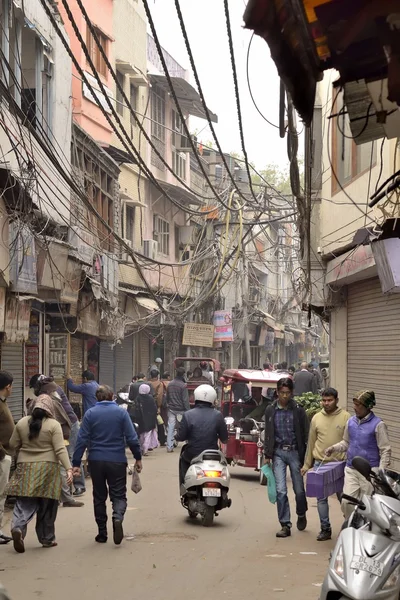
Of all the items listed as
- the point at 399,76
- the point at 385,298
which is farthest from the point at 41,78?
the point at 399,76

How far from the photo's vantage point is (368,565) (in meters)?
6.43

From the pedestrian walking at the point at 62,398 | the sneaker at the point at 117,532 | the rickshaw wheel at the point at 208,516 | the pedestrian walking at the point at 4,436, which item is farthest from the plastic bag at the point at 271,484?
the pedestrian walking at the point at 62,398

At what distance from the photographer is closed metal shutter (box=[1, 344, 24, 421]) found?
669 inches

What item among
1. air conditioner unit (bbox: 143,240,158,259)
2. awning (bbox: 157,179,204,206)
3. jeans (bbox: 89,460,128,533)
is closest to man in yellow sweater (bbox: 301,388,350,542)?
jeans (bbox: 89,460,128,533)

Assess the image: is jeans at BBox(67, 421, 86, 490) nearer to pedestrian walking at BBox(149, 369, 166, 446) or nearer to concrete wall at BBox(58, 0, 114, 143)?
pedestrian walking at BBox(149, 369, 166, 446)

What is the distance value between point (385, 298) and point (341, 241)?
2.14m

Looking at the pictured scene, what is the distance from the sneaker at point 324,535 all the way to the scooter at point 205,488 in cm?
146

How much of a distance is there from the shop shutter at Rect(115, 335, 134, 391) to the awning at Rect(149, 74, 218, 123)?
7896 mm

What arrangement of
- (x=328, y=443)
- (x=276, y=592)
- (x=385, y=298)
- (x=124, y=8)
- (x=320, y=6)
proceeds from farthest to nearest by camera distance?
(x=124, y=8)
(x=385, y=298)
(x=328, y=443)
(x=276, y=592)
(x=320, y=6)

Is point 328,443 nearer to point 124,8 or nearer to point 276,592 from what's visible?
point 276,592

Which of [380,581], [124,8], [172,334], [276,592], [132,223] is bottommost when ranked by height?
[276,592]

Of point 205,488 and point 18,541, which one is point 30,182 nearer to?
point 205,488

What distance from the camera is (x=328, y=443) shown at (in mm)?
11234

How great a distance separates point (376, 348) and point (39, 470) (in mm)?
7323
